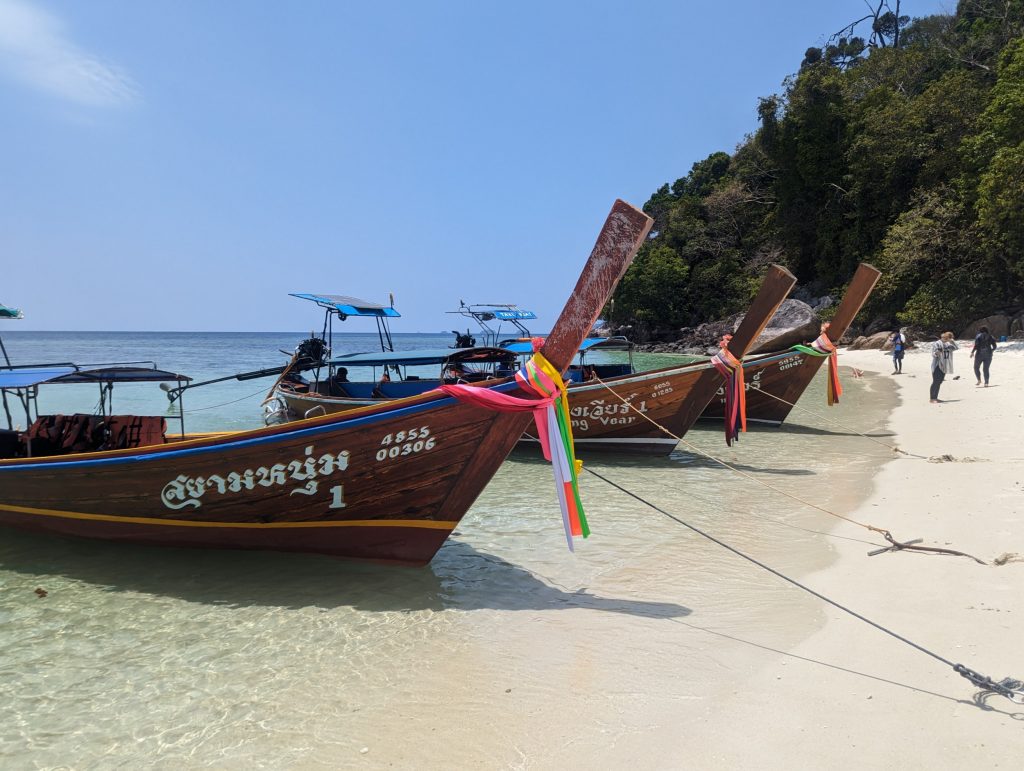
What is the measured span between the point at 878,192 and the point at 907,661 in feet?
121

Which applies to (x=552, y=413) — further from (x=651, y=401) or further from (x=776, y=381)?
(x=776, y=381)

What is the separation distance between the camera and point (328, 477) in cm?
518

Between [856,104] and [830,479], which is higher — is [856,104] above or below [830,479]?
above

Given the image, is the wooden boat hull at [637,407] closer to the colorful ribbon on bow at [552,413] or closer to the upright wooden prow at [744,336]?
the upright wooden prow at [744,336]

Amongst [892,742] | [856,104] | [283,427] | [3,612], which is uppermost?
[856,104]

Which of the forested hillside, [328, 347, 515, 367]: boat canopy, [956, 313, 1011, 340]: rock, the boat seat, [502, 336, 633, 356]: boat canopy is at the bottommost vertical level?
the boat seat

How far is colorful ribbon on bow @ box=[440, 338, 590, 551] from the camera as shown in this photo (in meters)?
4.59

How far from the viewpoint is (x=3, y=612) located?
5.25 metres

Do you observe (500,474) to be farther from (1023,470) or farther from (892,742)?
(892,742)

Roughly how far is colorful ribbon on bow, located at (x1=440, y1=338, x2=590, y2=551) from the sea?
0.88 meters

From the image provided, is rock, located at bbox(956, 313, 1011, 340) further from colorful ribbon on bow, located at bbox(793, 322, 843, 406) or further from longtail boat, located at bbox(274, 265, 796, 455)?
longtail boat, located at bbox(274, 265, 796, 455)

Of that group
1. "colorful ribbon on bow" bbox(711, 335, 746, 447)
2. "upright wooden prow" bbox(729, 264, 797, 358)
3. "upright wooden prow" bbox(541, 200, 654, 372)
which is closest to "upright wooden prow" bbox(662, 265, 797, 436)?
"upright wooden prow" bbox(729, 264, 797, 358)

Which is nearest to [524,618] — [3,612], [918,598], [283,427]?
[283,427]

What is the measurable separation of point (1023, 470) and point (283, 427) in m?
8.61
